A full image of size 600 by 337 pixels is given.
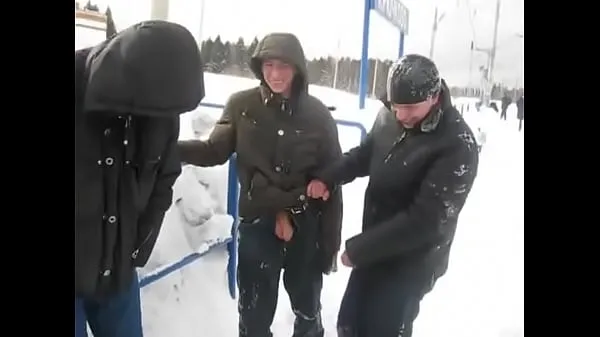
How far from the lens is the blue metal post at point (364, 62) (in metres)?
0.94

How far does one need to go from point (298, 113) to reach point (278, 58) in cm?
8

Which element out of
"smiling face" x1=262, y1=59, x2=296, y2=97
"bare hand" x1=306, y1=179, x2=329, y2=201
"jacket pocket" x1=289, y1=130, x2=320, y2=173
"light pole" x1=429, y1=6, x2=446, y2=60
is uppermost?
"light pole" x1=429, y1=6, x2=446, y2=60

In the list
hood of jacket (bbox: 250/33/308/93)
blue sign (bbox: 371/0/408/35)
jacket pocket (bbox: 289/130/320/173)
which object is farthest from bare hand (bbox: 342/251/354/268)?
blue sign (bbox: 371/0/408/35)

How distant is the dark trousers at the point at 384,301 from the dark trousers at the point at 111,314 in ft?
0.99

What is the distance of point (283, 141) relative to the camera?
3.02ft

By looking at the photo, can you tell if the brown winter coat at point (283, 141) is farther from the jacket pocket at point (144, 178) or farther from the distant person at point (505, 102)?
the distant person at point (505, 102)

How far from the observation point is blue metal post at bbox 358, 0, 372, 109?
0.94 metres

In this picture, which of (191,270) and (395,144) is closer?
(395,144)

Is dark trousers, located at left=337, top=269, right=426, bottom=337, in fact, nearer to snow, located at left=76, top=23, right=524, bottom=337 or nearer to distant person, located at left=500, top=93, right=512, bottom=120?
snow, located at left=76, top=23, right=524, bottom=337

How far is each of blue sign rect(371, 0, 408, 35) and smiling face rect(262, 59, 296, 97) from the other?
6.4 inches

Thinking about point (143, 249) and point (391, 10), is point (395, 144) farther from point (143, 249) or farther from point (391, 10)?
point (143, 249)

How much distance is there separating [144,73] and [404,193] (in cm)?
36

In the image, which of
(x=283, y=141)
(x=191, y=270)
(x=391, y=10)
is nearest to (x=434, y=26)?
(x=391, y=10)
